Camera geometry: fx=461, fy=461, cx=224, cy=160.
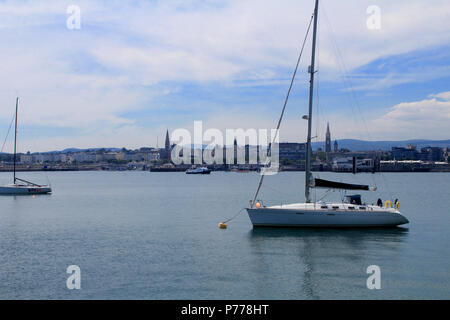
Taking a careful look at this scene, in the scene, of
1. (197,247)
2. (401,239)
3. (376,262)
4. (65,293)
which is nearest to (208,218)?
(197,247)

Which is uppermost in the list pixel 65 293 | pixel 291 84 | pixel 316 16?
pixel 316 16

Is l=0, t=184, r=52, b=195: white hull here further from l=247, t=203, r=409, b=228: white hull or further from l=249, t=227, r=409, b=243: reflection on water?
l=247, t=203, r=409, b=228: white hull

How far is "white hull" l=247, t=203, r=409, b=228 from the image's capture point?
31.0 metres

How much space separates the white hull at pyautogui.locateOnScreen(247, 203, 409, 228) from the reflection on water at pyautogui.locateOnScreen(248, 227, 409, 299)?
1.77 ft

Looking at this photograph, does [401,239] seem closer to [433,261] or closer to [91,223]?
[433,261]

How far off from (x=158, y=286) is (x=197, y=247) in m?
8.01

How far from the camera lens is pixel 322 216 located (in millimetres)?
31031

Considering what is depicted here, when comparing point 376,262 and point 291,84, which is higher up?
point 291,84

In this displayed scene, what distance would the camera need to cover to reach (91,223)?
3856cm
